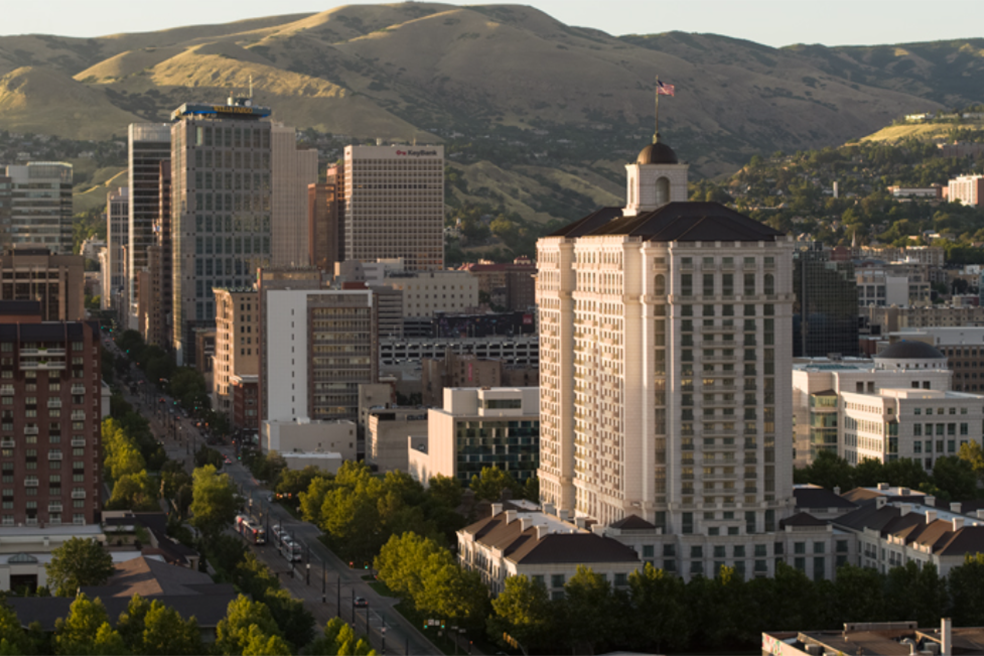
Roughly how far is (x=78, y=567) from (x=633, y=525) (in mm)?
50280

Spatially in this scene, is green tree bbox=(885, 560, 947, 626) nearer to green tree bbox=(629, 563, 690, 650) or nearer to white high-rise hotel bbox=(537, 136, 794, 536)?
white high-rise hotel bbox=(537, 136, 794, 536)

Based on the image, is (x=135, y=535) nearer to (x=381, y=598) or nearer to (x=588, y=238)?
(x=381, y=598)

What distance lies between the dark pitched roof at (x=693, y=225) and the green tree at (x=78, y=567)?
5820cm

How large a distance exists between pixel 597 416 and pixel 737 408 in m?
18.5

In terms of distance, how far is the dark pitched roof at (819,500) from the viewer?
18612 cm

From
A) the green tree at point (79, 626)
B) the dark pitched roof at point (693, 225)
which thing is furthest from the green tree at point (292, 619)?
the dark pitched roof at point (693, 225)

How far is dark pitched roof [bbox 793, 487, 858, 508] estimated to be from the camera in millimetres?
186125

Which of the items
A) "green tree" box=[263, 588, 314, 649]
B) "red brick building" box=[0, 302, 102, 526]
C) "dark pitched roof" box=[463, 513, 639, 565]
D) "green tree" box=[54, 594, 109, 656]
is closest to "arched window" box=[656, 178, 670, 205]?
"dark pitched roof" box=[463, 513, 639, 565]

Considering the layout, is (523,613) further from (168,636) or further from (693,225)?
(693,225)

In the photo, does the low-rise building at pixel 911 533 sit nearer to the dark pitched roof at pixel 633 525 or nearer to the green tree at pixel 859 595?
the green tree at pixel 859 595

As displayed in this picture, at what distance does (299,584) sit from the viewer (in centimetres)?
18862

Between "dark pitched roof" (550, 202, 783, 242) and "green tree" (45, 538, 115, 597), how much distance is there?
58202 mm

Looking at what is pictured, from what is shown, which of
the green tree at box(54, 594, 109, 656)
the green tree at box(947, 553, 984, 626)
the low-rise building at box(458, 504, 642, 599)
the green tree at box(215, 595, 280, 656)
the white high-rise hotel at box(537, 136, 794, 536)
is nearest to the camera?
the green tree at box(215, 595, 280, 656)

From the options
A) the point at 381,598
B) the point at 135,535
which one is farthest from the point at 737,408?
the point at 135,535
